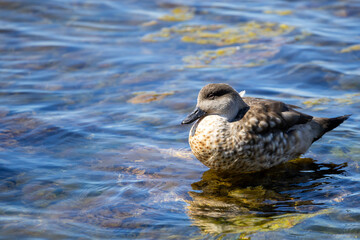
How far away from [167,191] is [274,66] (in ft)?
14.4

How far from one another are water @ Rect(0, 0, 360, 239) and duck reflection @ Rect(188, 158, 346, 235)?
0.07ft

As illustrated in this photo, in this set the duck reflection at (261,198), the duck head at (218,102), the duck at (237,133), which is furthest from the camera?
the duck head at (218,102)

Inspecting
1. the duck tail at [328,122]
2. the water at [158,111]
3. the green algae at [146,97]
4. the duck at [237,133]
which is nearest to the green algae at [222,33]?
the water at [158,111]

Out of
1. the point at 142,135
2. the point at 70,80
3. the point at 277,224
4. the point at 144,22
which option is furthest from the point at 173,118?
the point at 144,22

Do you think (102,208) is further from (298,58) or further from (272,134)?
(298,58)

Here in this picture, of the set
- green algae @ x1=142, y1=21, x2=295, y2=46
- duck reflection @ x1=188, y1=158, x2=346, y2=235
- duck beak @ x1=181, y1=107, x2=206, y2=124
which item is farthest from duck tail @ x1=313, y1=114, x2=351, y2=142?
green algae @ x1=142, y1=21, x2=295, y2=46

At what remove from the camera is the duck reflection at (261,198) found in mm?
5398

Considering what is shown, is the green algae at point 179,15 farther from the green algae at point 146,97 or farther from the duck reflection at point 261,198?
the duck reflection at point 261,198

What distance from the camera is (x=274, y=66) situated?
9.73m

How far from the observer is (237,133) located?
6215 millimetres

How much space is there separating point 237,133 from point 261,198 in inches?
30.5

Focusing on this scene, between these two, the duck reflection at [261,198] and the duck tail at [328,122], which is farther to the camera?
the duck tail at [328,122]

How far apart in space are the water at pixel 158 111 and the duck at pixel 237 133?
Answer: 272 millimetres

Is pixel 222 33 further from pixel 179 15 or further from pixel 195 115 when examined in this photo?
pixel 195 115
